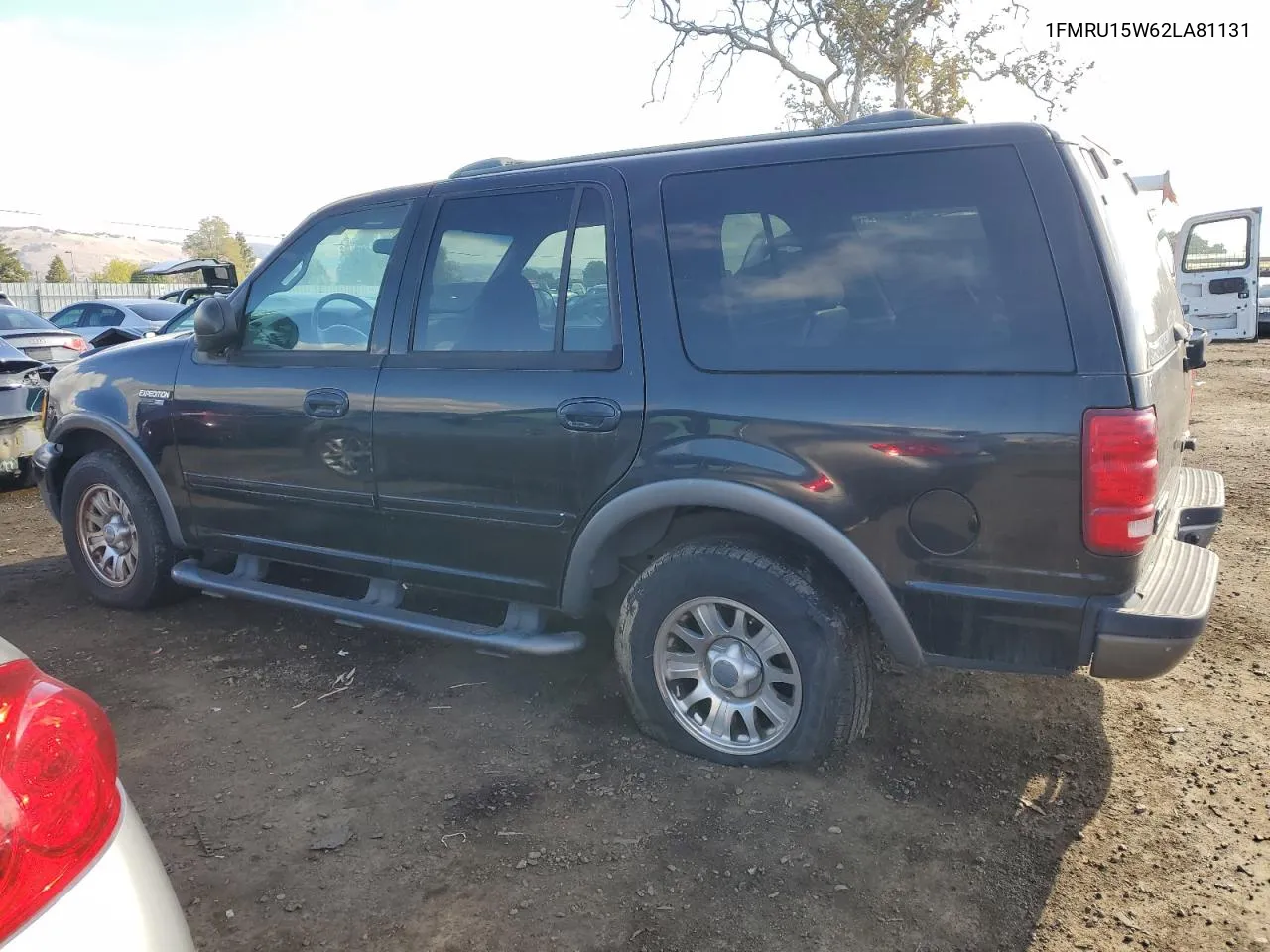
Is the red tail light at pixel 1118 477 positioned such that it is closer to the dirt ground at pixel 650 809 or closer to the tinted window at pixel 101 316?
the dirt ground at pixel 650 809

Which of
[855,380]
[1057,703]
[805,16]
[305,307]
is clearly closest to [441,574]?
[305,307]

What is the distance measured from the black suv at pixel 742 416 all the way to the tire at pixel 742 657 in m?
0.01

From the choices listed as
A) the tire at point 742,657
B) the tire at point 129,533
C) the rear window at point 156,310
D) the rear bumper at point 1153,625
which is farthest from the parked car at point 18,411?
the rear window at point 156,310

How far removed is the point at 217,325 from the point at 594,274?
1776 mm

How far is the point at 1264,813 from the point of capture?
9.64ft

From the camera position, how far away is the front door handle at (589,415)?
10.5 feet

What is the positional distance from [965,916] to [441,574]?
7.08ft

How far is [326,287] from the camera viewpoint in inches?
160

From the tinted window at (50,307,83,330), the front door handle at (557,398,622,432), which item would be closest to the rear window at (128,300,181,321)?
the tinted window at (50,307,83,330)

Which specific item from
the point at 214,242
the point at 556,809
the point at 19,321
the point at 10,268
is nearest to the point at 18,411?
the point at 19,321

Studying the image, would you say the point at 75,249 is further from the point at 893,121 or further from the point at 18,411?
the point at 893,121

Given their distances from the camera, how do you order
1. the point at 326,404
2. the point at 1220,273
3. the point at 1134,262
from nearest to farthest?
the point at 1134,262
the point at 326,404
the point at 1220,273

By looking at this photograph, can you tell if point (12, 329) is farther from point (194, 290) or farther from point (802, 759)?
point (802, 759)

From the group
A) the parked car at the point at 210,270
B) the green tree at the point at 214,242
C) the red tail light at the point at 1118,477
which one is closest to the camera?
the red tail light at the point at 1118,477
